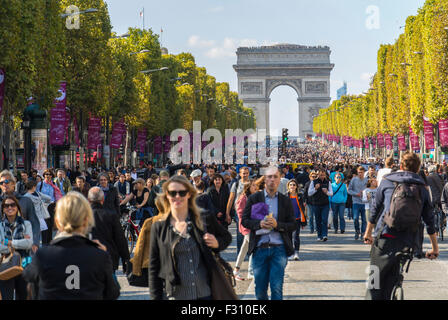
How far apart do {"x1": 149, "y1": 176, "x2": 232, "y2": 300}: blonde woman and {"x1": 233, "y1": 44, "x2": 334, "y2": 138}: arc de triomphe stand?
15659 centimetres

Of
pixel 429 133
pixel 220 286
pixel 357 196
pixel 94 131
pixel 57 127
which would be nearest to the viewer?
pixel 220 286

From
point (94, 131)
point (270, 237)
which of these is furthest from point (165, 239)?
point (94, 131)

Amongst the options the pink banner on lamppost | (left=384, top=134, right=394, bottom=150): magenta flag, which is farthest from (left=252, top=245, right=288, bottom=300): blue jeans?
(left=384, top=134, right=394, bottom=150): magenta flag

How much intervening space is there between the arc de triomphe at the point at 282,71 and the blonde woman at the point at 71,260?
15752cm

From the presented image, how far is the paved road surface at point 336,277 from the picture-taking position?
468 inches

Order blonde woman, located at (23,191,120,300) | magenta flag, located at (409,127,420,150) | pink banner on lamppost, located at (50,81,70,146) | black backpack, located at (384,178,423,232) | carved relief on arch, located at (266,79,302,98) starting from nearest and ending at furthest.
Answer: blonde woman, located at (23,191,120,300)
black backpack, located at (384,178,423,232)
pink banner on lamppost, located at (50,81,70,146)
magenta flag, located at (409,127,420,150)
carved relief on arch, located at (266,79,302,98)

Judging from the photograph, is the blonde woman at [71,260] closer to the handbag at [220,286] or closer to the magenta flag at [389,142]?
the handbag at [220,286]

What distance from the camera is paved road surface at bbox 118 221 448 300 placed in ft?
39.0

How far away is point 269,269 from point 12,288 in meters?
2.60

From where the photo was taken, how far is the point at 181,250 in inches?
265

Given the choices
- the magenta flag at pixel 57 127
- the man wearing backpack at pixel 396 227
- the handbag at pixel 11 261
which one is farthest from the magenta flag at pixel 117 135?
the man wearing backpack at pixel 396 227

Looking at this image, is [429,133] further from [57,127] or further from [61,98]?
[61,98]

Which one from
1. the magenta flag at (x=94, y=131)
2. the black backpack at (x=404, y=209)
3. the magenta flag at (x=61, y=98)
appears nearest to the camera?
the black backpack at (x=404, y=209)

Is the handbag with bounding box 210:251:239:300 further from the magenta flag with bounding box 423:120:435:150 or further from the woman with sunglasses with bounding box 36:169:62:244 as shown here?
the magenta flag with bounding box 423:120:435:150
